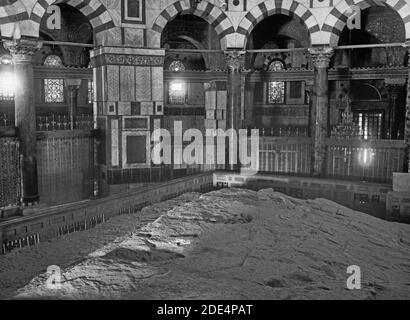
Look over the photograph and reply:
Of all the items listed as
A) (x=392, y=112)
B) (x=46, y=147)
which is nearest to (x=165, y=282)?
(x=46, y=147)

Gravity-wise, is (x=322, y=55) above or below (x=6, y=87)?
above

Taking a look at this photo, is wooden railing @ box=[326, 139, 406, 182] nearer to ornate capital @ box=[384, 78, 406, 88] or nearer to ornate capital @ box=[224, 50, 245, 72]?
ornate capital @ box=[224, 50, 245, 72]

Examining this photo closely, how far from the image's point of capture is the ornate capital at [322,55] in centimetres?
1051

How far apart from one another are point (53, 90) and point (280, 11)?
9404 millimetres

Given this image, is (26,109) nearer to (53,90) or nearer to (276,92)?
(53,90)

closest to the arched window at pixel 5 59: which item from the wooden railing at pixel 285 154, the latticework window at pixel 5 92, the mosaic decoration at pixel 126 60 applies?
the latticework window at pixel 5 92

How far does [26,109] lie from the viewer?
888 cm

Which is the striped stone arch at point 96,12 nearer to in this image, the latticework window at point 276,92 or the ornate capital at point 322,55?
the ornate capital at point 322,55

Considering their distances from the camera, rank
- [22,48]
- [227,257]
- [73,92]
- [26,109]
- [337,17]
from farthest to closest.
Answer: [73,92] < [337,17] < [26,109] < [22,48] < [227,257]

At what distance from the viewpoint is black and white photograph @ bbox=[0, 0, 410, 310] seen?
15.6 feet

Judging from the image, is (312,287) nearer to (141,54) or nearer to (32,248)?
(32,248)

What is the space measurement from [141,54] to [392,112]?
841 centimetres

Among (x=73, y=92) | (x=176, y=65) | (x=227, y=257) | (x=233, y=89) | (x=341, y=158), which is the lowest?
(x=227, y=257)

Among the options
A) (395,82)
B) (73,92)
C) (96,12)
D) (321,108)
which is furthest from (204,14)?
(395,82)
